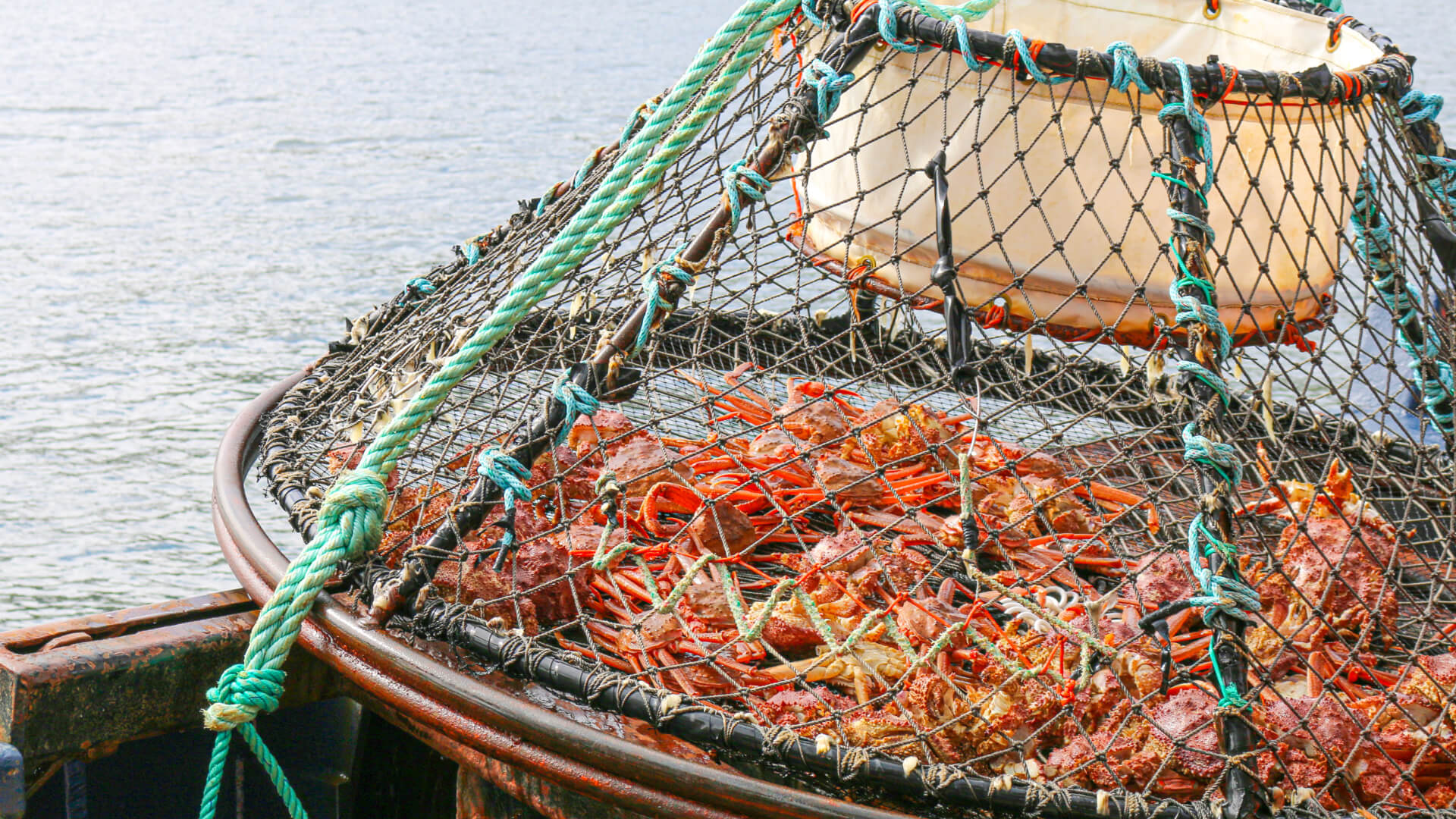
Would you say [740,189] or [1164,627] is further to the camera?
[740,189]

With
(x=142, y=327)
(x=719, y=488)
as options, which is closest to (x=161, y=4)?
(x=142, y=327)

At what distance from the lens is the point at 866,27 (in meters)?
2.32

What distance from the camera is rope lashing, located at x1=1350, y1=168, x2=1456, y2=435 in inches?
107

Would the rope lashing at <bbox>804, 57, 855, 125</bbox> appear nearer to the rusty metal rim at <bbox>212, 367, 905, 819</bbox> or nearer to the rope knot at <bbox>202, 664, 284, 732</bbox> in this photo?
the rusty metal rim at <bbox>212, 367, 905, 819</bbox>

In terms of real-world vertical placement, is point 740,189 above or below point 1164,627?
above

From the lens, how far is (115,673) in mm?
2350

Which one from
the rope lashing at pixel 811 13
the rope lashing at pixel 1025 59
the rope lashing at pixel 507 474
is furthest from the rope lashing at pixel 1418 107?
the rope lashing at pixel 507 474

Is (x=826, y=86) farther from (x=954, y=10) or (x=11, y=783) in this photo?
(x=11, y=783)

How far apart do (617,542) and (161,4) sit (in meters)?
21.1

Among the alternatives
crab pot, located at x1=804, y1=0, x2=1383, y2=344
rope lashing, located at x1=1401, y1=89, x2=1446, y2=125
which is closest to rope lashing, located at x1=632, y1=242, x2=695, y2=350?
crab pot, located at x1=804, y1=0, x2=1383, y2=344

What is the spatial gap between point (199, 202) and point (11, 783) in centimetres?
Result: 802

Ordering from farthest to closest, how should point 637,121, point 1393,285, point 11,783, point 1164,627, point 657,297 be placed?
point 637,121
point 1393,285
point 657,297
point 11,783
point 1164,627

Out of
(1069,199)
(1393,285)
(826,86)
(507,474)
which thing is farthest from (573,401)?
(1393,285)

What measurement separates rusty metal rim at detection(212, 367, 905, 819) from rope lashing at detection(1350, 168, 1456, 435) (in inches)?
65.1
